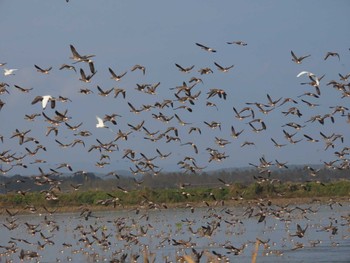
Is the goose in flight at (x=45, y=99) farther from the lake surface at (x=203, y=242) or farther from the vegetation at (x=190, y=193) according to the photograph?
the vegetation at (x=190, y=193)

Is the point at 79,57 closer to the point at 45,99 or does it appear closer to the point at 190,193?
the point at 45,99

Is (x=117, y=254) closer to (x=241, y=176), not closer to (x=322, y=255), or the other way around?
(x=322, y=255)

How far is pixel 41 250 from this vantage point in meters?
30.8

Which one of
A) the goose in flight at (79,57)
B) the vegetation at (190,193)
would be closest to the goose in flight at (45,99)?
the goose in flight at (79,57)

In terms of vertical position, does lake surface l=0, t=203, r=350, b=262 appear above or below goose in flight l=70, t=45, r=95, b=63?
below

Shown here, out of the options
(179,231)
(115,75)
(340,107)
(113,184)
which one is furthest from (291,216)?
(113,184)

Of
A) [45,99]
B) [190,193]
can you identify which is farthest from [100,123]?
[190,193]

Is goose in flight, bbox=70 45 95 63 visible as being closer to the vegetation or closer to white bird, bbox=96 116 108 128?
white bird, bbox=96 116 108 128

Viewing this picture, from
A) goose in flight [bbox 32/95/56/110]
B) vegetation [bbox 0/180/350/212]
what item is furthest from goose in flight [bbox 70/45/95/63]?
vegetation [bbox 0/180/350/212]

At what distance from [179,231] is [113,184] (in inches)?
1056

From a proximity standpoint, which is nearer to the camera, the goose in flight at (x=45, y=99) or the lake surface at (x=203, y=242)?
the goose in flight at (x=45, y=99)

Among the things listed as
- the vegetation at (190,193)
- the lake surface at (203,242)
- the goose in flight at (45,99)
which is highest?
the goose in flight at (45,99)

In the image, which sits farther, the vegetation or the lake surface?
the vegetation

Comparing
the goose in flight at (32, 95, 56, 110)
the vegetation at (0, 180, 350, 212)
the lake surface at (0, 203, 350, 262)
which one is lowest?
the lake surface at (0, 203, 350, 262)
